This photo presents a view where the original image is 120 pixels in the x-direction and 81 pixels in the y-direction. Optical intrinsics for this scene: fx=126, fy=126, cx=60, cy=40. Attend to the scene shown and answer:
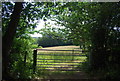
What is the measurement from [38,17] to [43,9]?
0.44 metres

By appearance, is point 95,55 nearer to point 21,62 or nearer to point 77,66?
point 77,66

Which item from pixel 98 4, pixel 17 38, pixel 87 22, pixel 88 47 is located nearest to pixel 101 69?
pixel 88 47

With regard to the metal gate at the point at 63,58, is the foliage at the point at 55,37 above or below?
above

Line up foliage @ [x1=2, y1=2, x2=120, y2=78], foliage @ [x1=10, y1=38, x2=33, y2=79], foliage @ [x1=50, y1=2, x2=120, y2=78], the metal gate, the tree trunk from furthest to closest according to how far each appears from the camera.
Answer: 1. the metal gate
2. foliage @ [x1=50, y1=2, x2=120, y2=78]
3. foliage @ [x1=2, y1=2, x2=120, y2=78]
4. foliage @ [x1=10, y1=38, x2=33, y2=79]
5. the tree trunk

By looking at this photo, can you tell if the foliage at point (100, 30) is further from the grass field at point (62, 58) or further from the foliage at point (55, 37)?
the foliage at point (55, 37)

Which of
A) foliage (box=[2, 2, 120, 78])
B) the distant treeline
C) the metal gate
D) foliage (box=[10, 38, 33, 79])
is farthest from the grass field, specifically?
foliage (box=[10, 38, 33, 79])

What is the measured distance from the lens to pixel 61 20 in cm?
824

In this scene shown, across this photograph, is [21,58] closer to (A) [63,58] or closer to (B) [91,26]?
(A) [63,58]

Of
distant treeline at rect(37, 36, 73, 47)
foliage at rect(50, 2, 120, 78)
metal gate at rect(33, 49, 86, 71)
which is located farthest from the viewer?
distant treeline at rect(37, 36, 73, 47)


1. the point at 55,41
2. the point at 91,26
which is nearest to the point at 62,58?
the point at 55,41

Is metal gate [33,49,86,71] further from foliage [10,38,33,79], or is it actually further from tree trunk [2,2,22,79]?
tree trunk [2,2,22,79]

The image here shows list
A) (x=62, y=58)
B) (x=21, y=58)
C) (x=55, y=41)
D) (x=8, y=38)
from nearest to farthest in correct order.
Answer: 1. (x=8, y=38)
2. (x=21, y=58)
3. (x=62, y=58)
4. (x=55, y=41)

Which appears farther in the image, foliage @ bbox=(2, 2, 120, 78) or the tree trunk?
foliage @ bbox=(2, 2, 120, 78)

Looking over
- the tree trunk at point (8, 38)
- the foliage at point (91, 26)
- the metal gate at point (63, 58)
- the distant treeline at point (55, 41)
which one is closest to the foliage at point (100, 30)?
the foliage at point (91, 26)
